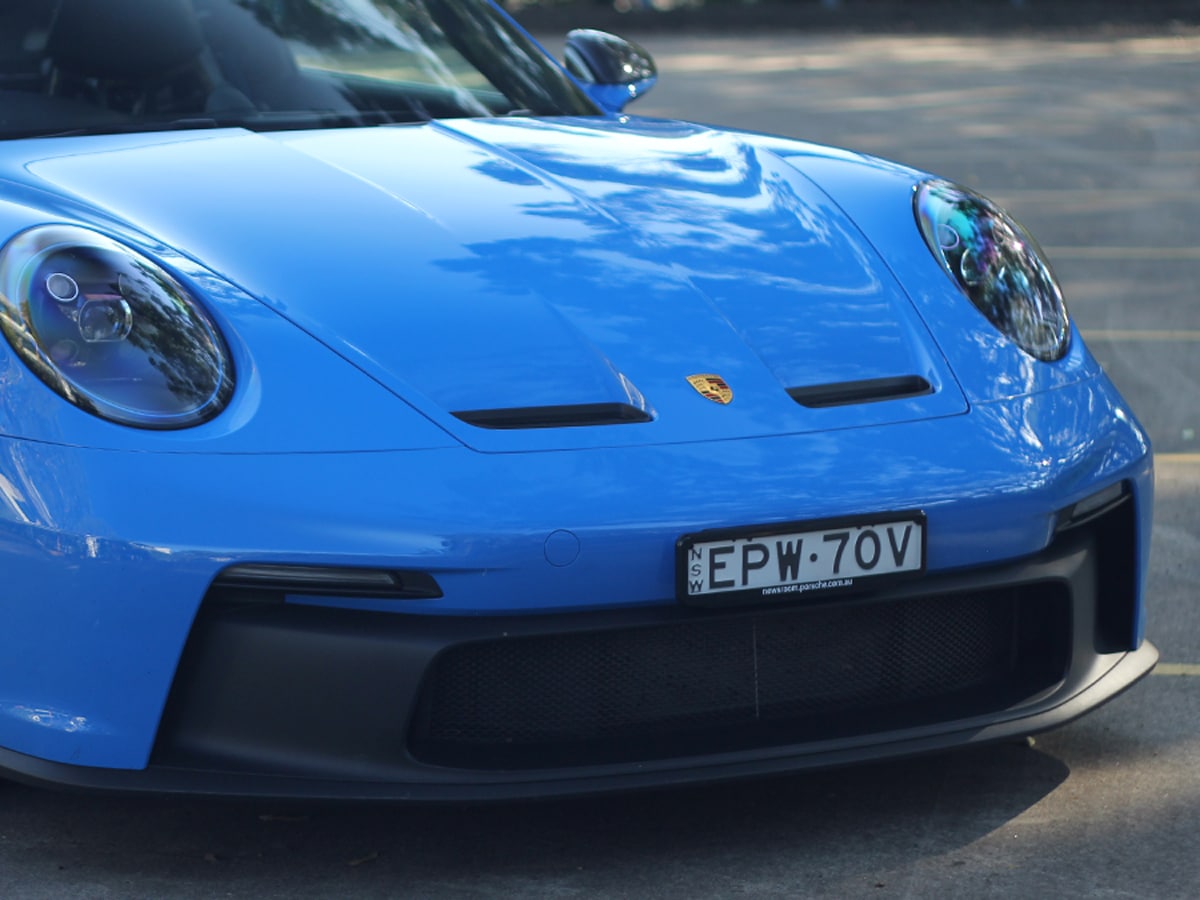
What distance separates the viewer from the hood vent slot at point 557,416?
283 cm

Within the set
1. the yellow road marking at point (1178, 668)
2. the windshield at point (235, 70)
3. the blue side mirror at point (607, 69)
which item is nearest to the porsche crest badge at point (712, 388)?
the windshield at point (235, 70)

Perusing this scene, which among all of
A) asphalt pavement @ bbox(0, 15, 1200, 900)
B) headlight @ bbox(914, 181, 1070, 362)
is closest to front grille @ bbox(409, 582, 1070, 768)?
asphalt pavement @ bbox(0, 15, 1200, 900)

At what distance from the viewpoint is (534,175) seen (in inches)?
137

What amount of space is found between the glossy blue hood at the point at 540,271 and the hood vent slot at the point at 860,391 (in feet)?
0.05

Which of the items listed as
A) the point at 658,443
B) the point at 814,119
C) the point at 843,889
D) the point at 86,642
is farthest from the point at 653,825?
the point at 814,119

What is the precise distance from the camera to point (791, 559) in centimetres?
276

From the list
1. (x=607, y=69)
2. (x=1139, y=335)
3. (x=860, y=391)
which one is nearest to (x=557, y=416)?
(x=860, y=391)

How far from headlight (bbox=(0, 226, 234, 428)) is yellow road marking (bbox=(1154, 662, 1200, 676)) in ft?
6.33

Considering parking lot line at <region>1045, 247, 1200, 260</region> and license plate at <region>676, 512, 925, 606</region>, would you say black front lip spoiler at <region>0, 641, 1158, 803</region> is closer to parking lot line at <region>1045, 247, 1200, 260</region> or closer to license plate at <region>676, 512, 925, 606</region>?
license plate at <region>676, 512, 925, 606</region>

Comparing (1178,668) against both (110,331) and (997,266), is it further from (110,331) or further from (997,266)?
(110,331)

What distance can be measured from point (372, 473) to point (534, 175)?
944mm

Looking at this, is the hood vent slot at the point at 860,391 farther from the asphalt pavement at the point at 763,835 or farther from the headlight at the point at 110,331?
the headlight at the point at 110,331

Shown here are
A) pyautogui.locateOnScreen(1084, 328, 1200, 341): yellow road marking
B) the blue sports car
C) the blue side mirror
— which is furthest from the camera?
pyautogui.locateOnScreen(1084, 328, 1200, 341): yellow road marking

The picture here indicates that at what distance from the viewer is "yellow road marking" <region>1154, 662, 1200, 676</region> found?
3770 mm
